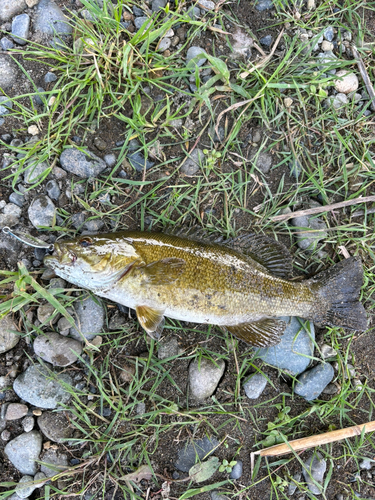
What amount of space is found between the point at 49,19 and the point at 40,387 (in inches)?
137

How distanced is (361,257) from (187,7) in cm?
312

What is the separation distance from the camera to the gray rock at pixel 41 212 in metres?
3.40

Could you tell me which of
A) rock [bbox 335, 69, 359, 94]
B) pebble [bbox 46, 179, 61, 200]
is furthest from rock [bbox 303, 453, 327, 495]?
rock [bbox 335, 69, 359, 94]

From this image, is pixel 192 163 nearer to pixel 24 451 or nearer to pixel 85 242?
pixel 85 242

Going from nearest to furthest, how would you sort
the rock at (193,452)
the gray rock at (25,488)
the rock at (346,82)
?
1. the gray rock at (25,488)
2. the rock at (193,452)
3. the rock at (346,82)

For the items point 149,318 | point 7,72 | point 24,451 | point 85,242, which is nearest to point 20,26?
point 7,72

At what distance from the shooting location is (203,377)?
354 cm

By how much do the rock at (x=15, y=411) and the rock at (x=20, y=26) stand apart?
3423mm

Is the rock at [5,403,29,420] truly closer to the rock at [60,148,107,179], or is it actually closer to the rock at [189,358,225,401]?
the rock at [189,358,225,401]

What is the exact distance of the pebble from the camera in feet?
11.4

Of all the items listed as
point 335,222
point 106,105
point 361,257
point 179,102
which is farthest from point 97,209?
point 361,257

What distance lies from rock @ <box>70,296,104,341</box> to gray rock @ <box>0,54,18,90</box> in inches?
86.0

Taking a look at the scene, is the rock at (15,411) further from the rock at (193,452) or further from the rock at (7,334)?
the rock at (193,452)

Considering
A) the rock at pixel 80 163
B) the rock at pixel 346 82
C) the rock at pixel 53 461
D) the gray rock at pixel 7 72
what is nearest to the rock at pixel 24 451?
the rock at pixel 53 461
